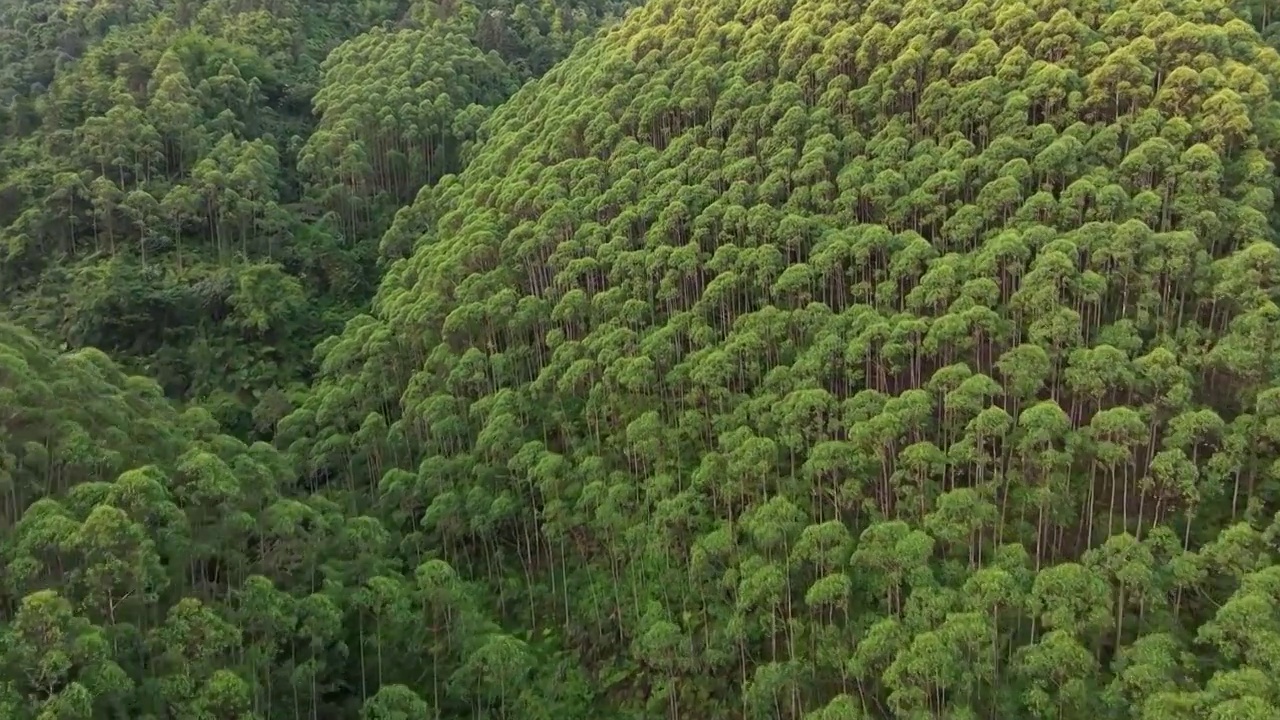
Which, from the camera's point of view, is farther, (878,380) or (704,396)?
(704,396)

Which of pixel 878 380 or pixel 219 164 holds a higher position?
pixel 219 164

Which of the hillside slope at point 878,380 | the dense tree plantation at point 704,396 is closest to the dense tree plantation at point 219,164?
the dense tree plantation at point 704,396

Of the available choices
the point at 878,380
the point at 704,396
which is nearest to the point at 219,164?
the point at 704,396

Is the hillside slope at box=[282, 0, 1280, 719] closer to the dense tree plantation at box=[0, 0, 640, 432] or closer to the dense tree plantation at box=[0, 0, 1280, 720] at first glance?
the dense tree plantation at box=[0, 0, 1280, 720]

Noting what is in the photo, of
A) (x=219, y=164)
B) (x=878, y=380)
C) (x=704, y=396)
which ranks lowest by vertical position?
(x=704, y=396)

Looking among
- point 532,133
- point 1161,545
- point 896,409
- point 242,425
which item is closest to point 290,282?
point 242,425

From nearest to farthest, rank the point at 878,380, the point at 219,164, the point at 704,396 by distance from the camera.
Answer: the point at 878,380
the point at 704,396
the point at 219,164

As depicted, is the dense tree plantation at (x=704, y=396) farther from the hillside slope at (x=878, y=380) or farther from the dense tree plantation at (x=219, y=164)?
the dense tree plantation at (x=219, y=164)

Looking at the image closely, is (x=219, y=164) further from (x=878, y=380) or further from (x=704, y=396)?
(x=878, y=380)

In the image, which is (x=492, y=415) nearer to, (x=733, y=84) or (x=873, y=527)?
(x=873, y=527)
